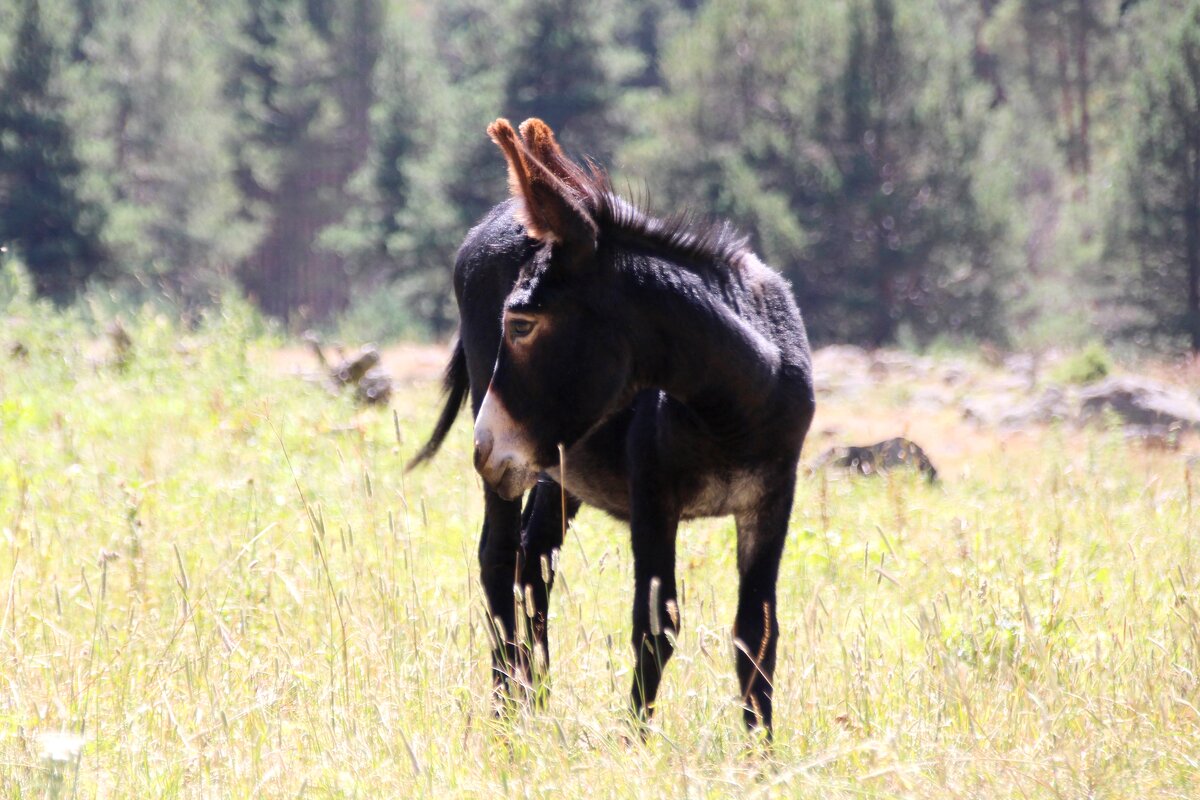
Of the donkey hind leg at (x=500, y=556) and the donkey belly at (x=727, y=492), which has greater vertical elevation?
the donkey belly at (x=727, y=492)

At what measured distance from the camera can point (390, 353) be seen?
2109cm

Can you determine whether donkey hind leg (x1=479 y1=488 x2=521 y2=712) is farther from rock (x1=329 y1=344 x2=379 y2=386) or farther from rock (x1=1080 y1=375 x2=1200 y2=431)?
rock (x1=1080 y1=375 x2=1200 y2=431)

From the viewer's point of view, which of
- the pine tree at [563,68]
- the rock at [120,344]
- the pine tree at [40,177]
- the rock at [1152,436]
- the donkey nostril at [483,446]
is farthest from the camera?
the pine tree at [563,68]

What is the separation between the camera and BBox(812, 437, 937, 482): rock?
7602 mm

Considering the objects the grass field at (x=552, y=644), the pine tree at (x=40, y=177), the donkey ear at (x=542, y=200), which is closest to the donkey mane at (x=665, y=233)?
the donkey ear at (x=542, y=200)

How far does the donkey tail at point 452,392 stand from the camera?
485cm

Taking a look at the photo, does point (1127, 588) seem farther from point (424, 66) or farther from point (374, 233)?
point (424, 66)

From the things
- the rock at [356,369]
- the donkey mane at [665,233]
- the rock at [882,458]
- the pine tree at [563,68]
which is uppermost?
the pine tree at [563,68]

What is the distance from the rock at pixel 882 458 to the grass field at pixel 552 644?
0.70 ft

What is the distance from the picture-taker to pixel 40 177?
96.2 feet

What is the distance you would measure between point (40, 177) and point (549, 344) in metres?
29.6

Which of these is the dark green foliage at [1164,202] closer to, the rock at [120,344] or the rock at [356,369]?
the rock at [356,369]

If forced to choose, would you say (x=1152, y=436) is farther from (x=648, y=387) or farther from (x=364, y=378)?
(x=648, y=387)

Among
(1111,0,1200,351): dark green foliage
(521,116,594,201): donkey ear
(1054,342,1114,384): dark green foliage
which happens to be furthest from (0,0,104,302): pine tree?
(521,116,594,201): donkey ear
